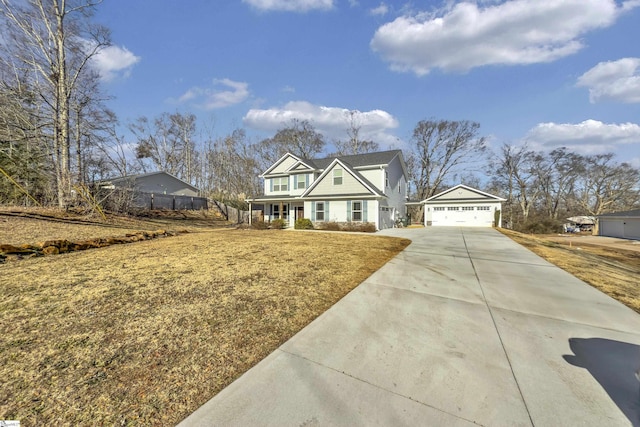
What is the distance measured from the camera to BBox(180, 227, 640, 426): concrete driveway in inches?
72.8

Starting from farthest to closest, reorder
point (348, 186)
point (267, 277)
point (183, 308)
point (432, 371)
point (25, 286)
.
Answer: point (348, 186) < point (267, 277) < point (25, 286) < point (183, 308) < point (432, 371)

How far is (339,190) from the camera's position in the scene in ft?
59.1

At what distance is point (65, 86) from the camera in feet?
43.4

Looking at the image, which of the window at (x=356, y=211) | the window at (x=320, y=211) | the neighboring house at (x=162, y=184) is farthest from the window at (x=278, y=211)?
the neighboring house at (x=162, y=184)

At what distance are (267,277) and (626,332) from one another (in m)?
5.50

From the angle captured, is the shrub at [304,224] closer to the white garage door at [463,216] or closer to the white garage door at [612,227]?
the white garage door at [463,216]

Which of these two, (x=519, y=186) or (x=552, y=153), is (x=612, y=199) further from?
(x=519, y=186)

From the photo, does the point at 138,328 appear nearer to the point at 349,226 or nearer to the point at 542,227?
the point at 349,226

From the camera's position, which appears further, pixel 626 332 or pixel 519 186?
pixel 519 186

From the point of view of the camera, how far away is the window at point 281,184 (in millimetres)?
22406

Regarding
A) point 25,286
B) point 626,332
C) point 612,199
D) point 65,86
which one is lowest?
point 626,332

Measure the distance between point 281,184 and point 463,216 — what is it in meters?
17.8

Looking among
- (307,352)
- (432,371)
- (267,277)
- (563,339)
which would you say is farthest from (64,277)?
(563,339)

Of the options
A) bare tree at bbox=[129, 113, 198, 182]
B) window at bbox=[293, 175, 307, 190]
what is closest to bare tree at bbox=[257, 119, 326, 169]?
bare tree at bbox=[129, 113, 198, 182]
